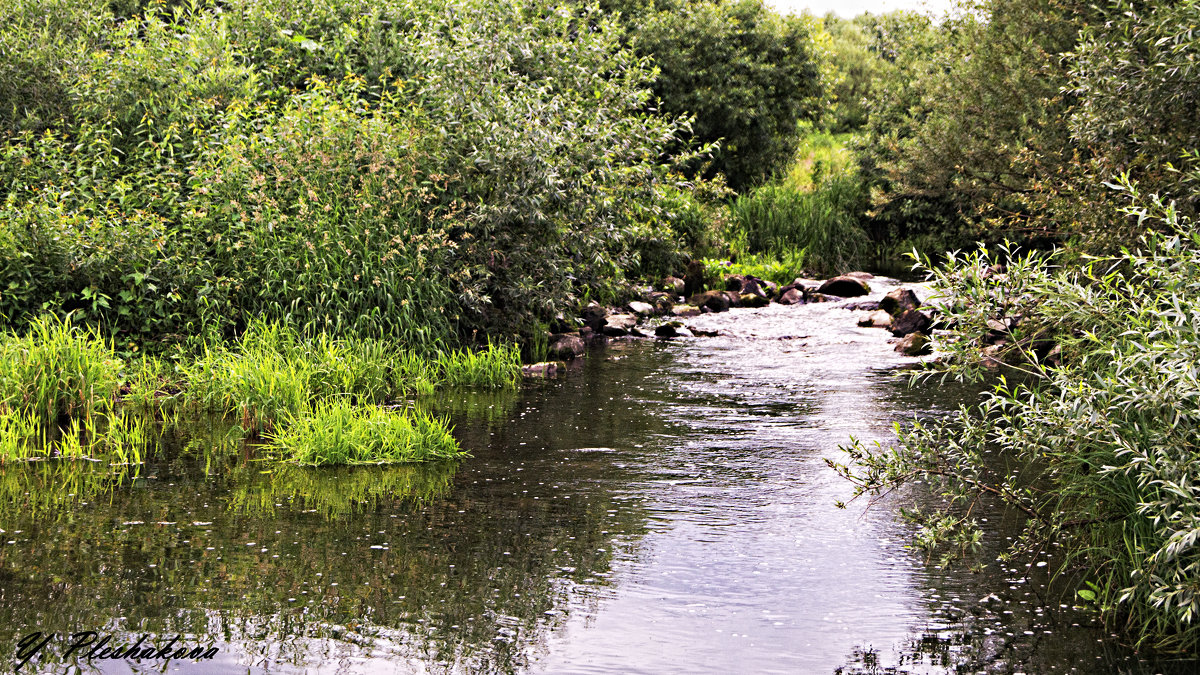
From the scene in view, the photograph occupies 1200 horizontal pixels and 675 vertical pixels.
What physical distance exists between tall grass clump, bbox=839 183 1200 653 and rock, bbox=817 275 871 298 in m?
14.9

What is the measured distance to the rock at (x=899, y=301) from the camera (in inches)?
715

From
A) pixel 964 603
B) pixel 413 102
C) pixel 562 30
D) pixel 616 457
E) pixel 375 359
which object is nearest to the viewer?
pixel 964 603

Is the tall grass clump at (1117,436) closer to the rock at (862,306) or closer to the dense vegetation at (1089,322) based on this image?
the dense vegetation at (1089,322)

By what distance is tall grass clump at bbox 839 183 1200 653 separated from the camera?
4.89m

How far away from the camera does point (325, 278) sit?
Answer: 41.3 feet

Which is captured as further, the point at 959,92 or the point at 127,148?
the point at 959,92

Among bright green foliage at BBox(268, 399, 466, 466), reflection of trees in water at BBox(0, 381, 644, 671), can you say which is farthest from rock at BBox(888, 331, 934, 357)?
bright green foliage at BBox(268, 399, 466, 466)

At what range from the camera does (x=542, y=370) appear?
1357 cm

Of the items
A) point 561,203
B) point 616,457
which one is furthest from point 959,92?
point 616,457

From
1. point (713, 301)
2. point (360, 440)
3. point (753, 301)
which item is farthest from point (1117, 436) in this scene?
point (753, 301)

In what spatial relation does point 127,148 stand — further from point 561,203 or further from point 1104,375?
point 1104,375

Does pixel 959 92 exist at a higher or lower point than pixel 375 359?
higher

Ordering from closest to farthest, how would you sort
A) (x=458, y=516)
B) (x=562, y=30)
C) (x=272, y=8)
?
1. (x=458, y=516)
2. (x=562, y=30)
3. (x=272, y=8)

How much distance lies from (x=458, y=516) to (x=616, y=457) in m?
2.07
